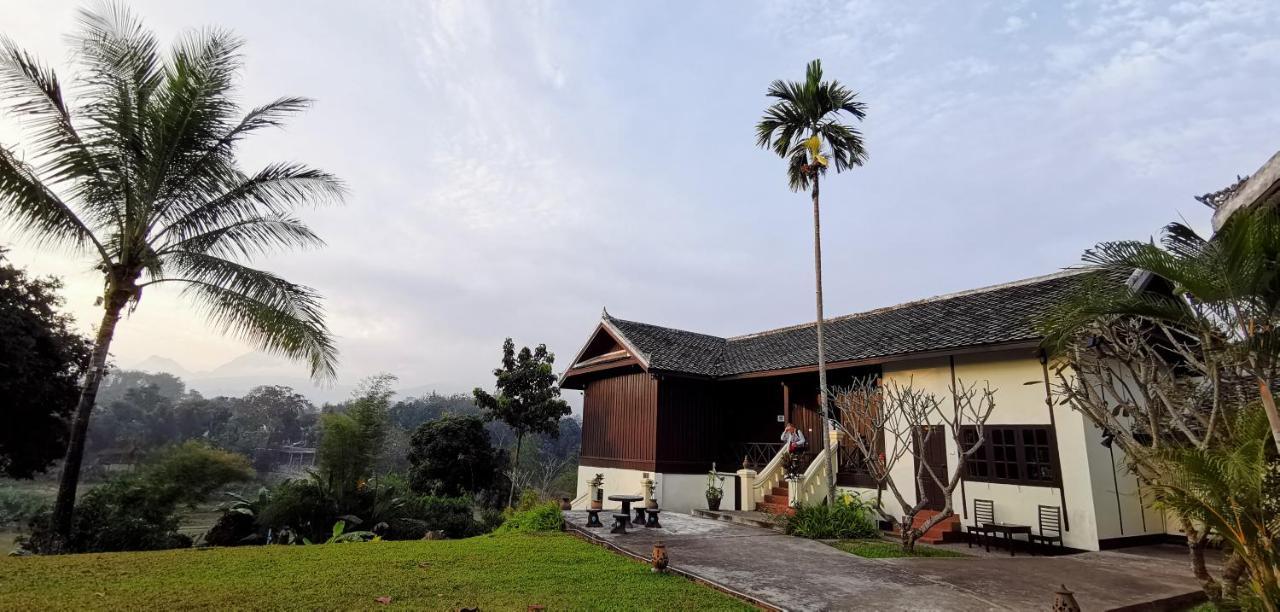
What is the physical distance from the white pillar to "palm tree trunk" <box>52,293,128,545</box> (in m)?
11.9

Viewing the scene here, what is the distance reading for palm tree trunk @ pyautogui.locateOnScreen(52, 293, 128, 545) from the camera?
786cm

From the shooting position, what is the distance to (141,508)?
11516 millimetres

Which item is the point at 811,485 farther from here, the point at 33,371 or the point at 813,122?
the point at 33,371

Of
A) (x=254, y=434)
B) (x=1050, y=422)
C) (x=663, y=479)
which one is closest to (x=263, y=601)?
(x=663, y=479)

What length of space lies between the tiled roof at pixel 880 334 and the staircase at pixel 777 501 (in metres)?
2.83

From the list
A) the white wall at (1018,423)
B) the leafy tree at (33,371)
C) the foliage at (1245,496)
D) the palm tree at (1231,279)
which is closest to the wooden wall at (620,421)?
the white wall at (1018,423)

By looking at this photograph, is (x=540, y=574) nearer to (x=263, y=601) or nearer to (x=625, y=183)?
(x=263, y=601)

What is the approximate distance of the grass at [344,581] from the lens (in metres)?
5.33

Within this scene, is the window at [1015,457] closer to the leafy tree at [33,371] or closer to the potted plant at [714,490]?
the potted plant at [714,490]

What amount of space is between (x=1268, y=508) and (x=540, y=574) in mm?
6830

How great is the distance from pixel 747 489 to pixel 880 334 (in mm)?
4837

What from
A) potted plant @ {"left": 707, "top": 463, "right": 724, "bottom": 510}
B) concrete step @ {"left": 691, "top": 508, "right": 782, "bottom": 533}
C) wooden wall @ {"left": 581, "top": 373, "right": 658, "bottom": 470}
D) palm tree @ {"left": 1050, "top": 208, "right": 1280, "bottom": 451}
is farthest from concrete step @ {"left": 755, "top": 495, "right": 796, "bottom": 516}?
palm tree @ {"left": 1050, "top": 208, "right": 1280, "bottom": 451}

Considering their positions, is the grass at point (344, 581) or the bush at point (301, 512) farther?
the bush at point (301, 512)

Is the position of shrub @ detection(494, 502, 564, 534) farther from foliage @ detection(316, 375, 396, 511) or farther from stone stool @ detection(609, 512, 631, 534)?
foliage @ detection(316, 375, 396, 511)
